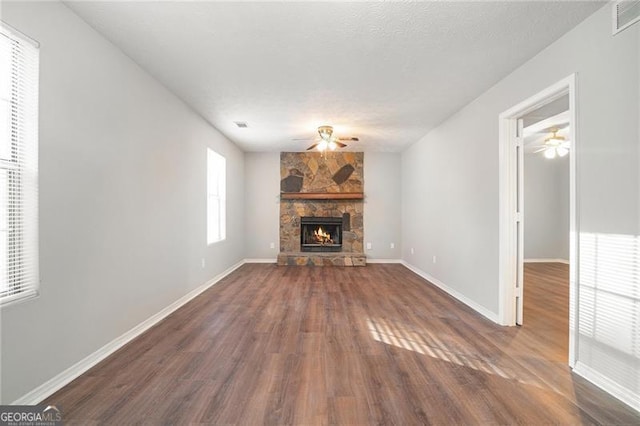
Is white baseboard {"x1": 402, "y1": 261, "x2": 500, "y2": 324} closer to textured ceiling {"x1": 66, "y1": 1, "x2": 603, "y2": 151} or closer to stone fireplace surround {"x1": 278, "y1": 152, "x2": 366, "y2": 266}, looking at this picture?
stone fireplace surround {"x1": 278, "y1": 152, "x2": 366, "y2": 266}

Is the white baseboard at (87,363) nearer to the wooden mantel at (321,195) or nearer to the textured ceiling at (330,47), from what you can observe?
the textured ceiling at (330,47)

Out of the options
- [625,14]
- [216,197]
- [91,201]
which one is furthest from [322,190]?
Answer: [625,14]

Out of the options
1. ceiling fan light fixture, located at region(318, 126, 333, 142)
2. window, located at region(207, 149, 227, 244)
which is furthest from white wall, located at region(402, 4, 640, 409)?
window, located at region(207, 149, 227, 244)

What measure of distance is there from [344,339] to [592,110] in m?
2.61

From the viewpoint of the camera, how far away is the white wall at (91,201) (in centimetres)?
173

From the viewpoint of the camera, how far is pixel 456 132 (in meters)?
3.99

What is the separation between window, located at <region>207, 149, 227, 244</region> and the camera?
4.73 meters

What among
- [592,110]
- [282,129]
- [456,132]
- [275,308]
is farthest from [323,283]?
[592,110]

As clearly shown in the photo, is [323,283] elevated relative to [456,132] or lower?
lower

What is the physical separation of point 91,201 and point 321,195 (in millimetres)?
4723

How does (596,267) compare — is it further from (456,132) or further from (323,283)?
(323,283)

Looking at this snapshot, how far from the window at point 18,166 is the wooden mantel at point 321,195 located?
4.91 m

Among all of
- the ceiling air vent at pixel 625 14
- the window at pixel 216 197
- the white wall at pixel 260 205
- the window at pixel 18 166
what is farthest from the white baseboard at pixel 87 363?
the ceiling air vent at pixel 625 14

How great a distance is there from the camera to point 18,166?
1.64m
